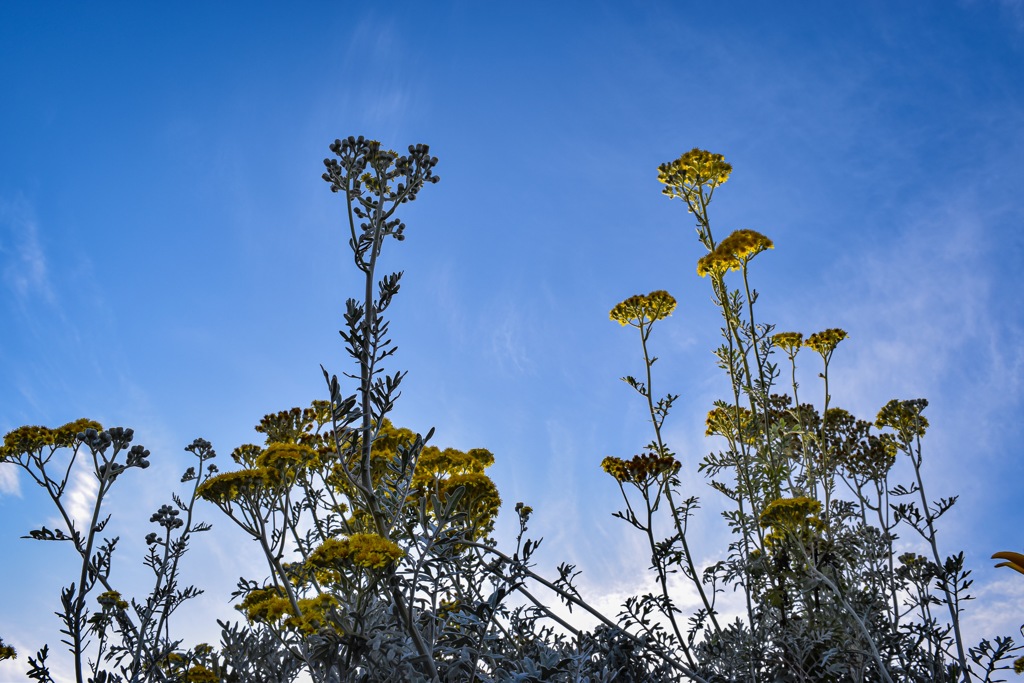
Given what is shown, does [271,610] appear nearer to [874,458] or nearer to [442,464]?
[442,464]

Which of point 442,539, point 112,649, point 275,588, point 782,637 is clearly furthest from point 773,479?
point 112,649

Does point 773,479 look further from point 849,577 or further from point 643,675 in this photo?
point 643,675

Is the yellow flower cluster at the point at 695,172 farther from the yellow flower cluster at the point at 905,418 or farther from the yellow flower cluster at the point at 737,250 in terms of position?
the yellow flower cluster at the point at 905,418

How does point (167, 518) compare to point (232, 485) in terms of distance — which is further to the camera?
point (167, 518)

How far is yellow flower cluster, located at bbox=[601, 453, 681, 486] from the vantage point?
5227 mm

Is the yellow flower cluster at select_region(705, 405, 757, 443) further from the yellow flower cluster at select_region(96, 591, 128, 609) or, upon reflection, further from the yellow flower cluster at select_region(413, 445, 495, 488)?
the yellow flower cluster at select_region(96, 591, 128, 609)

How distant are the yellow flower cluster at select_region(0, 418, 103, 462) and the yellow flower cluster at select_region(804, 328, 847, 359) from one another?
6884mm

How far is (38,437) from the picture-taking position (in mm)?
5449

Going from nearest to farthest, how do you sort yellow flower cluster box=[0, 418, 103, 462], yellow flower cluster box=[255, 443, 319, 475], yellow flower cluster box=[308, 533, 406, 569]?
yellow flower cluster box=[308, 533, 406, 569], yellow flower cluster box=[255, 443, 319, 475], yellow flower cluster box=[0, 418, 103, 462]

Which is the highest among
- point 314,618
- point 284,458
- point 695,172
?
point 695,172

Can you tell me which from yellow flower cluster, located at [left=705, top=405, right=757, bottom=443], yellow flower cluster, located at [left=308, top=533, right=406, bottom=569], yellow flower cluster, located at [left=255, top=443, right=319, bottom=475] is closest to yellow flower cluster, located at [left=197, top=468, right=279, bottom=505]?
yellow flower cluster, located at [left=255, top=443, right=319, bottom=475]

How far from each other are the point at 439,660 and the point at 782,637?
276 cm

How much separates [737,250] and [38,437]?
20.3ft

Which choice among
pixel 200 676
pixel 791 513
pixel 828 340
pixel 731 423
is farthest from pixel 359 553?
pixel 828 340
